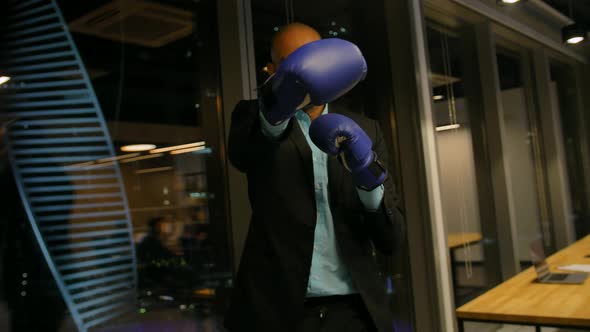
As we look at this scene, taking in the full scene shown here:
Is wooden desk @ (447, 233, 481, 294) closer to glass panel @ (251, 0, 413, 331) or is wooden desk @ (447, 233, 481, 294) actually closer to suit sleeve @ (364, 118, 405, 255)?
glass panel @ (251, 0, 413, 331)

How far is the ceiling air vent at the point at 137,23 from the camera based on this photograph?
6.24 feet

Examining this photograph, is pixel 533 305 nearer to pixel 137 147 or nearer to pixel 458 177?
pixel 137 147

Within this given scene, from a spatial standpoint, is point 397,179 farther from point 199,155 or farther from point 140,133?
point 140,133

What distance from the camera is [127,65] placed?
197 centimetres

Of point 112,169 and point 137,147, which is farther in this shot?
point 137,147

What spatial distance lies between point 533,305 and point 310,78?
5.16 feet

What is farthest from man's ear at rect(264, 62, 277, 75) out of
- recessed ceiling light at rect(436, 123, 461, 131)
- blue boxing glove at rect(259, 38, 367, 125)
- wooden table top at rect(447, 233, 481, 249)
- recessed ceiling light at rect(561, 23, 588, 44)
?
recessed ceiling light at rect(561, 23, 588, 44)

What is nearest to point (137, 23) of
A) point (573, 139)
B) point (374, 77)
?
point (374, 77)

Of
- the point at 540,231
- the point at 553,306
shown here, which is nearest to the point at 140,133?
the point at 553,306

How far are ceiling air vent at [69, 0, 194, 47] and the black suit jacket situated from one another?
31.6 inches

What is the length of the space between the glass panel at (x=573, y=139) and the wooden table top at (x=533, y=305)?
4.73 meters

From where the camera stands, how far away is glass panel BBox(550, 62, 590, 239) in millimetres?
6930

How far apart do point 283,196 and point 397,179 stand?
2293 mm

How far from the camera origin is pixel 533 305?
220cm
